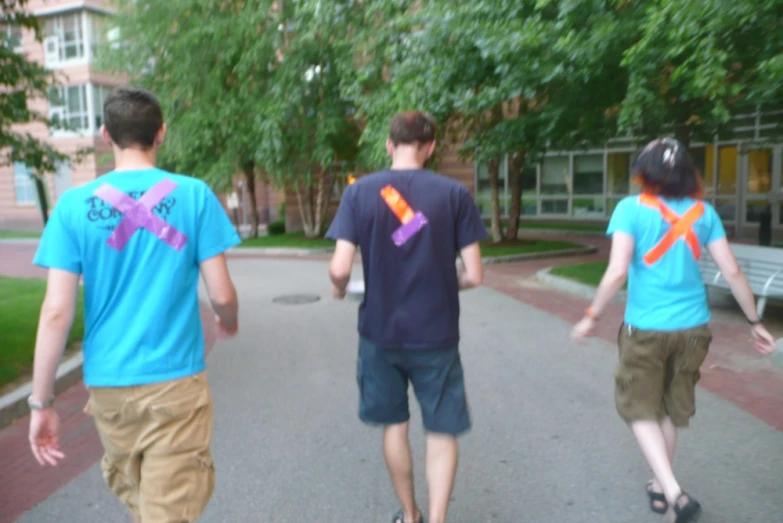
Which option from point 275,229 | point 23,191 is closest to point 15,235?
point 23,191

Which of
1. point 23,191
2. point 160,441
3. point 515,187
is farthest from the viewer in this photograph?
point 23,191

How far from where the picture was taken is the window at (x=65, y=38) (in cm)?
3316

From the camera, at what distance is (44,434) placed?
8.50ft

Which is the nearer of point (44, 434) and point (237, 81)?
point (44, 434)

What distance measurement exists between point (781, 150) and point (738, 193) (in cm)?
185

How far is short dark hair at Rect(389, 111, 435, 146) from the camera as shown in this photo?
3197 mm

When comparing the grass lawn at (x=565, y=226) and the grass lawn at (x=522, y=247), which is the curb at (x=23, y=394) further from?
the grass lawn at (x=565, y=226)

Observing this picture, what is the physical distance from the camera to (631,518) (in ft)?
12.0

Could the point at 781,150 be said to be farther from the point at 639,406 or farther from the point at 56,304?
the point at 56,304

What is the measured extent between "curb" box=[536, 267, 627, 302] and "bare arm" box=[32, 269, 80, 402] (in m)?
8.76

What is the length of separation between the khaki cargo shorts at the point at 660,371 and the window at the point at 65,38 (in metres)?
34.6

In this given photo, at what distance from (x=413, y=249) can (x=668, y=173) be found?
129 centimetres

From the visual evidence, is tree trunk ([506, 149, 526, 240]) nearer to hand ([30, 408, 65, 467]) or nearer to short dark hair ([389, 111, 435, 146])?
short dark hair ([389, 111, 435, 146])

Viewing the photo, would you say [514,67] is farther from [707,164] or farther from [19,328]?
[707,164]
